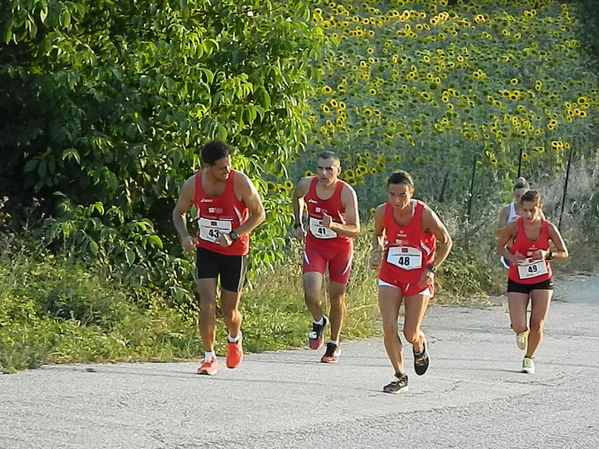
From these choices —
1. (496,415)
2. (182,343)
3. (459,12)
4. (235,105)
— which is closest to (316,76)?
(235,105)

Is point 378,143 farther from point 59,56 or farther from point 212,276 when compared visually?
point 212,276

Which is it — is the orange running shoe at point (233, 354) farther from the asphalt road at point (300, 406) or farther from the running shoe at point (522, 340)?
the running shoe at point (522, 340)

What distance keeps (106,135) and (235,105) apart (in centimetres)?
131

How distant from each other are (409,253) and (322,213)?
6.55 feet

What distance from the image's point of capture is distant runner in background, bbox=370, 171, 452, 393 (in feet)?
34.5

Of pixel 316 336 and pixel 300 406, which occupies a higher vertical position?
pixel 300 406

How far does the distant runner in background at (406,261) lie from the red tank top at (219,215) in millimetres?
1174

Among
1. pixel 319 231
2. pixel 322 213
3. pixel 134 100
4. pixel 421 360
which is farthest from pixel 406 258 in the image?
pixel 134 100

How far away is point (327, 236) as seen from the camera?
12594mm

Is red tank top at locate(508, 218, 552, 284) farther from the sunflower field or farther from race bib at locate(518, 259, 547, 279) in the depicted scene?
the sunflower field

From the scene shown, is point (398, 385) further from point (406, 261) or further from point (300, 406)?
point (300, 406)

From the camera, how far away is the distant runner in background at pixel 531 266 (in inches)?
490

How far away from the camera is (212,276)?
36.1ft

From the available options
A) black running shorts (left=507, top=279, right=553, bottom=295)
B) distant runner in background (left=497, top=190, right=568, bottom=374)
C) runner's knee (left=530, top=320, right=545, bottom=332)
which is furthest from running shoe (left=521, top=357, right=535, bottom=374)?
black running shorts (left=507, top=279, right=553, bottom=295)
